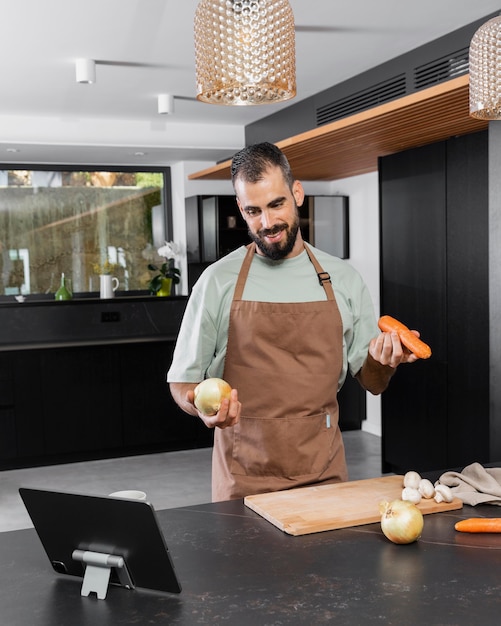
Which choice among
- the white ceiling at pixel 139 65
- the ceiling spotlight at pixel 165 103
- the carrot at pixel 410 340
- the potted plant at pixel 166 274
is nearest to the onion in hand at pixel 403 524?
the carrot at pixel 410 340

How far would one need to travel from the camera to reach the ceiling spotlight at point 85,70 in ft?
14.7

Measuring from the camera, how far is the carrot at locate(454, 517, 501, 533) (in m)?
1.70

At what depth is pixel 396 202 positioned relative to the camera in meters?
5.21

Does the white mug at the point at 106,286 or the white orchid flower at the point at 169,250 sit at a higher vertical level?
the white orchid flower at the point at 169,250

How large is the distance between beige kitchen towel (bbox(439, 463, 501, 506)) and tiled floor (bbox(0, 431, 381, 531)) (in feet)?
10.3

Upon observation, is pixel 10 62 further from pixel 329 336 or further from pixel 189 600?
pixel 189 600

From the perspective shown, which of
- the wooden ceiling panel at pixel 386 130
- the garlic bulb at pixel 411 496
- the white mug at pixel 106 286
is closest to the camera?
the garlic bulb at pixel 411 496

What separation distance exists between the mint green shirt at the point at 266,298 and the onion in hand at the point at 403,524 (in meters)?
0.82

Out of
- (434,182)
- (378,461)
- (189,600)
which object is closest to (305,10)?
(434,182)

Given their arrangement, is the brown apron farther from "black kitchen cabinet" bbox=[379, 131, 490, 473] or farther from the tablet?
"black kitchen cabinet" bbox=[379, 131, 490, 473]

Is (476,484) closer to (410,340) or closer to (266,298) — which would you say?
(410,340)

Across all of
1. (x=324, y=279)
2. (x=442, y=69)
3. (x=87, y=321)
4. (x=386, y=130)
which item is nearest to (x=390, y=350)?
(x=324, y=279)

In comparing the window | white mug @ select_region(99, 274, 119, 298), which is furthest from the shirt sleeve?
the window

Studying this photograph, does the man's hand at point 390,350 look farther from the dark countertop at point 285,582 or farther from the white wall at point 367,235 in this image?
the white wall at point 367,235
